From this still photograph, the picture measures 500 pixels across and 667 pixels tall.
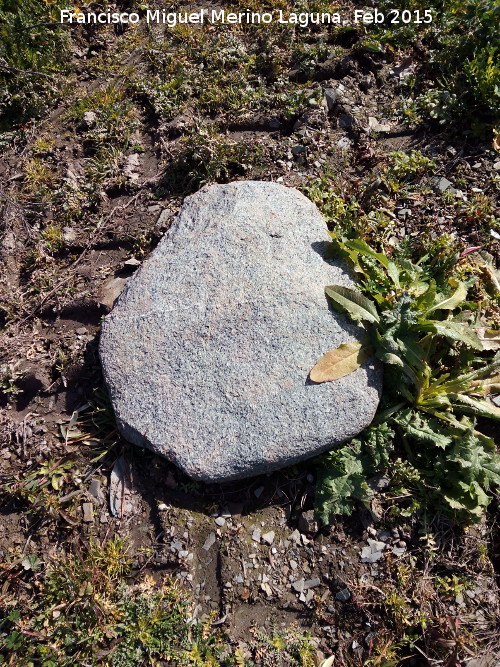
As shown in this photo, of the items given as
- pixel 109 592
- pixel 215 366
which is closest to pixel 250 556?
pixel 109 592

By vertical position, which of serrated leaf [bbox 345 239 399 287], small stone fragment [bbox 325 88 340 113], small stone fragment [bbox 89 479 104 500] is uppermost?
small stone fragment [bbox 325 88 340 113]

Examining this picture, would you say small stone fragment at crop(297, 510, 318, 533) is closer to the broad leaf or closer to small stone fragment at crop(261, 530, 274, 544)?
small stone fragment at crop(261, 530, 274, 544)

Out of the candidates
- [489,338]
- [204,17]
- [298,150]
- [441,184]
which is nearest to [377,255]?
[489,338]

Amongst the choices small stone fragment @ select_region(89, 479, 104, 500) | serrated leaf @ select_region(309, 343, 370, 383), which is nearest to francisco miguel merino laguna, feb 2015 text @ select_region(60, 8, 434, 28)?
serrated leaf @ select_region(309, 343, 370, 383)

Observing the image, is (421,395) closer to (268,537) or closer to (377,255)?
(377,255)

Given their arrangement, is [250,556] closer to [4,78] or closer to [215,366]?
[215,366]

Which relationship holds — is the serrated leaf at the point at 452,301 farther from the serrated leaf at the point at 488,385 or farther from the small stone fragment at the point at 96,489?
the small stone fragment at the point at 96,489

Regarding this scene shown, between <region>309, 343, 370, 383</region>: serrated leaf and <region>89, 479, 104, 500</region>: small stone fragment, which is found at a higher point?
<region>309, 343, 370, 383</region>: serrated leaf
